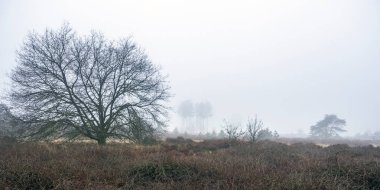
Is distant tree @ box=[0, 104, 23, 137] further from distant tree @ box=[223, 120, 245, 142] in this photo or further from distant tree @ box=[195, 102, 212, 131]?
distant tree @ box=[195, 102, 212, 131]

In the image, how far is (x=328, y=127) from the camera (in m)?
56.1

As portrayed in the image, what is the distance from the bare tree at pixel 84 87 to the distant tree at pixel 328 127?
46668mm

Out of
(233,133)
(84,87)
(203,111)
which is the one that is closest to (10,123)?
(84,87)

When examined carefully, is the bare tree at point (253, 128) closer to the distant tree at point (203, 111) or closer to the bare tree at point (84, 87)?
the bare tree at point (84, 87)

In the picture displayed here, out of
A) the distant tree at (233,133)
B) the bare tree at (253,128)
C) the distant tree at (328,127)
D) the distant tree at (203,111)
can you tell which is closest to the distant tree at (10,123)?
the distant tree at (233,133)

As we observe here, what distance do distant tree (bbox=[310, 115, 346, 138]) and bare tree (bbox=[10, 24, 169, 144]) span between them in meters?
46.7

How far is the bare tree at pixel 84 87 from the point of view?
14242mm

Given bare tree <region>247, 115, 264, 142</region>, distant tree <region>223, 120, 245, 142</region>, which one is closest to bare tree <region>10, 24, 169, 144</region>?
distant tree <region>223, 120, 245, 142</region>

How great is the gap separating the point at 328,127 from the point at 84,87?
169 feet

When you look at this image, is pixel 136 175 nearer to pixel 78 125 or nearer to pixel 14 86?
pixel 78 125

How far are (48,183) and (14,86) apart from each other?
1069 centimetres

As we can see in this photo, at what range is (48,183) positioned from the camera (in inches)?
209

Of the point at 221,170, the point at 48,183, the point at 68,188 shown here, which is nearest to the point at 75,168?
A: the point at 48,183

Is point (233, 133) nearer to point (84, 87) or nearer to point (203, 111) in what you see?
point (84, 87)
